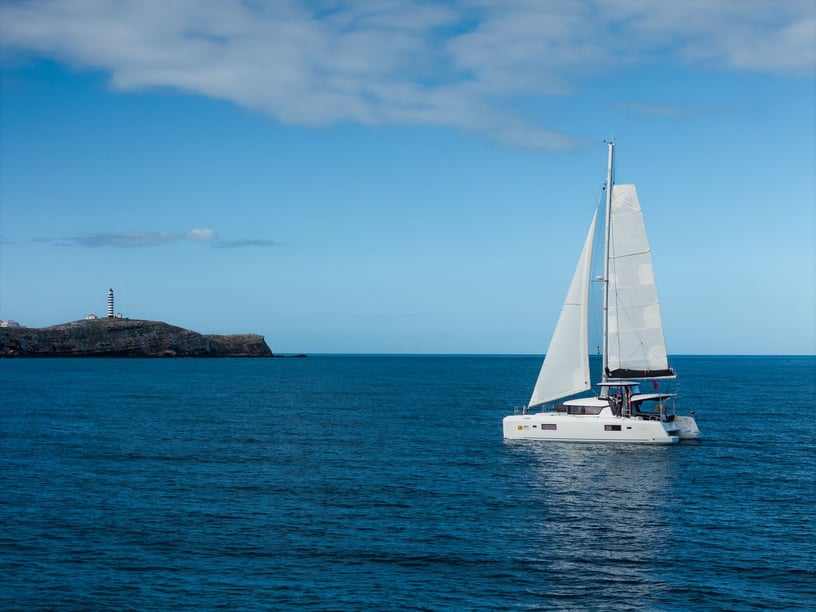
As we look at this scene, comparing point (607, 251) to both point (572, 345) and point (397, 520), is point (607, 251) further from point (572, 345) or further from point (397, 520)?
point (397, 520)

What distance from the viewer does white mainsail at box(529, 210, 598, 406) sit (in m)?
61.1

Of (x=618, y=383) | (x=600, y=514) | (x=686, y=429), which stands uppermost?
(x=618, y=383)

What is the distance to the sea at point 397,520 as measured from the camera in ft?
86.0

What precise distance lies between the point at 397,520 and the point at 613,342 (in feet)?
100

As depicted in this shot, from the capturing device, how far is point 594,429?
5616 cm

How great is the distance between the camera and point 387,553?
30.4 meters

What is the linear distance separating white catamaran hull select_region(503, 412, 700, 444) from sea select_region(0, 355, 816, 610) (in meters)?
0.90

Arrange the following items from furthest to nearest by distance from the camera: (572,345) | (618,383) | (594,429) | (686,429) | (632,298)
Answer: (572,345) < (686,429) < (632,298) < (618,383) < (594,429)

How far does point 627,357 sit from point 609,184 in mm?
13487

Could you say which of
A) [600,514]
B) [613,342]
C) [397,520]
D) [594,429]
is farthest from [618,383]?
[397,520]

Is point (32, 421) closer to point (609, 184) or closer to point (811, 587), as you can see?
point (609, 184)

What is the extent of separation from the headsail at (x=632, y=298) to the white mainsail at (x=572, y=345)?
6.68 ft

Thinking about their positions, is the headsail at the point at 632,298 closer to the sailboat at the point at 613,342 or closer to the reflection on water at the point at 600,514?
the sailboat at the point at 613,342

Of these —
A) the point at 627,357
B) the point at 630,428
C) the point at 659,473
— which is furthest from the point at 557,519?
the point at 627,357
